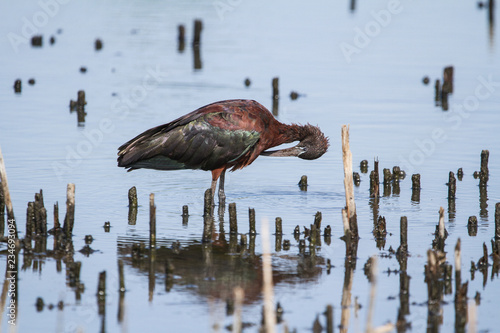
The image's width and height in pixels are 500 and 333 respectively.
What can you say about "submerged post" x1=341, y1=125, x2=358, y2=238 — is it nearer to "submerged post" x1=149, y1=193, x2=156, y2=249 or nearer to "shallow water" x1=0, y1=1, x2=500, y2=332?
"shallow water" x1=0, y1=1, x2=500, y2=332

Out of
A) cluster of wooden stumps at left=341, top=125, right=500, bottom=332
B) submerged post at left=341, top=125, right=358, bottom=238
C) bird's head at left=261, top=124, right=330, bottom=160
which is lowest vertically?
cluster of wooden stumps at left=341, top=125, right=500, bottom=332

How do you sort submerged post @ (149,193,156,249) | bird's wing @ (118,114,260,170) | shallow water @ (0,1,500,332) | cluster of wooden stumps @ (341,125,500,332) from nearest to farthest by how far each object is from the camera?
1. cluster of wooden stumps @ (341,125,500,332)
2. shallow water @ (0,1,500,332)
3. submerged post @ (149,193,156,249)
4. bird's wing @ (118,114,260,170)

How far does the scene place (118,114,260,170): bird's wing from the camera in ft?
38.1

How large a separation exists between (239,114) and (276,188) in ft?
6.23

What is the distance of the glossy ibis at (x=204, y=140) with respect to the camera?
1162cm

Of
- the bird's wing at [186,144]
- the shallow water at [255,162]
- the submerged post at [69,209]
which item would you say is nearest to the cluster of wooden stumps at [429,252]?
the shallow water at [255,162]

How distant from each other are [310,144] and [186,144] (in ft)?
6.04

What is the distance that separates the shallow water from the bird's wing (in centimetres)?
72

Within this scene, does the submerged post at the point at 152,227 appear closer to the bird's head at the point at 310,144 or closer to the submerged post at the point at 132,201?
the submerged post at the point at 132,201

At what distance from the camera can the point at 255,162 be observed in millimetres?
15172

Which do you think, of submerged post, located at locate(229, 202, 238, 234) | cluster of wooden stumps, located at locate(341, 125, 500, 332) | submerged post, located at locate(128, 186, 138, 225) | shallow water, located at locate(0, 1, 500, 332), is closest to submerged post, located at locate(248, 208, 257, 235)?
submerged post, located at locate(229, 202, 238, 234)

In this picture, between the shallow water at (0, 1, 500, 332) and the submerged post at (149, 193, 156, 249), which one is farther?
the submerged post at (149, 193, 156, 249)

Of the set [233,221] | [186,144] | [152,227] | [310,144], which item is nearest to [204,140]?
[186,144]

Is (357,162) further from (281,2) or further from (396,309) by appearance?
(281,2)
